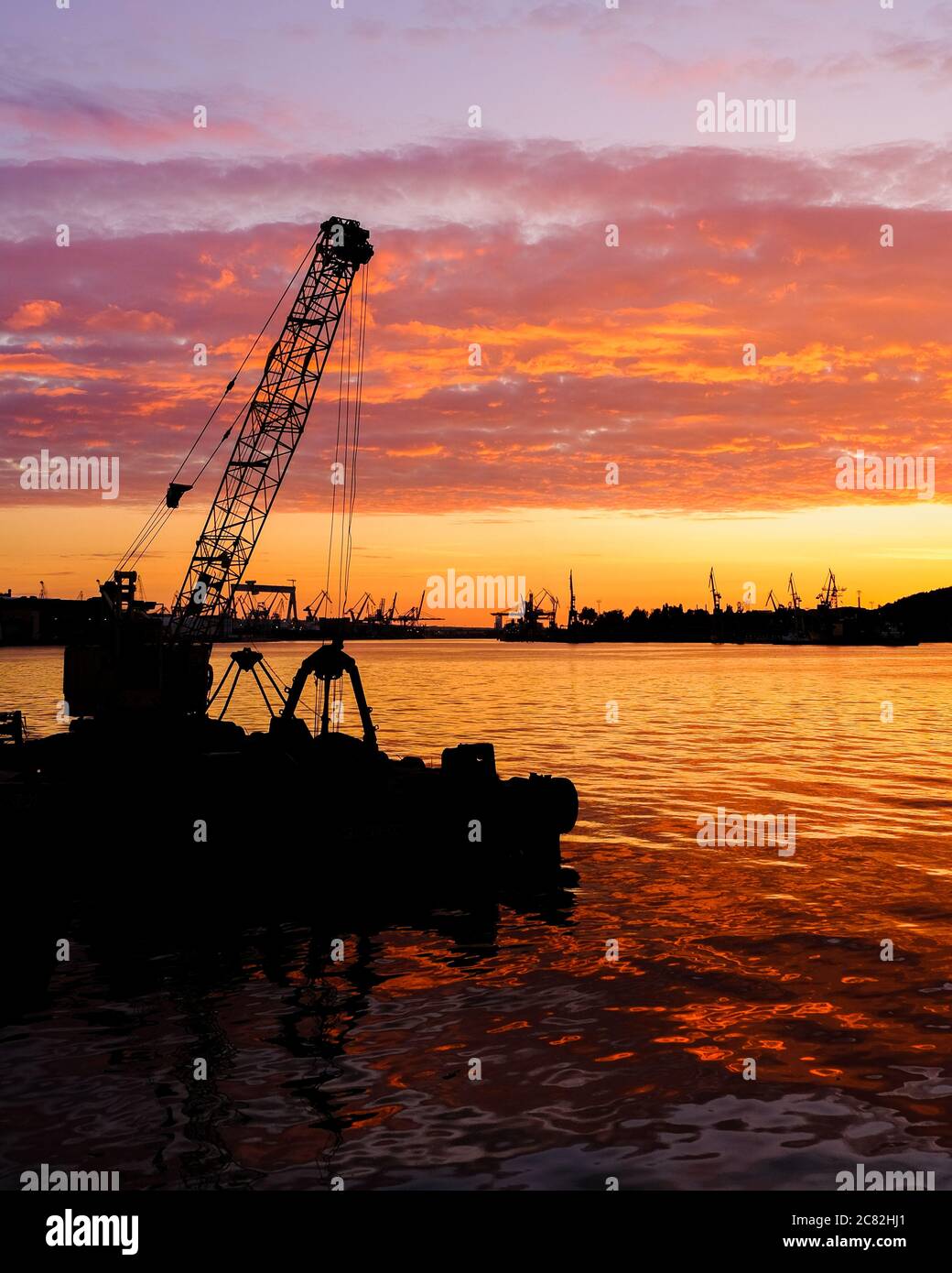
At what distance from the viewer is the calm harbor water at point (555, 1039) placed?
41.5 feet

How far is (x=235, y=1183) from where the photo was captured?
11.8 m

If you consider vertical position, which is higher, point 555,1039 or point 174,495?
point 174,495

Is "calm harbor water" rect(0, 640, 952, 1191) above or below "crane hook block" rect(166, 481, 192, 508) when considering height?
below

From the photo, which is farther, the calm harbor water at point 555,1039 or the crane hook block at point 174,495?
the crane hook block at point 174,495

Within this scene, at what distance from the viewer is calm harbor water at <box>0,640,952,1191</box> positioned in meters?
12.7

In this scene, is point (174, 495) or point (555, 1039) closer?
point (555, 1039)

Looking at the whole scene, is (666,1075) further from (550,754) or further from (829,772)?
(550,754)

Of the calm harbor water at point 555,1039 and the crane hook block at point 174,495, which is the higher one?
the crane hook block at point 174,495

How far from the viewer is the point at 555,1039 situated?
1669cm

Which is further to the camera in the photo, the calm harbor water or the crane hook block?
the crane hook block
